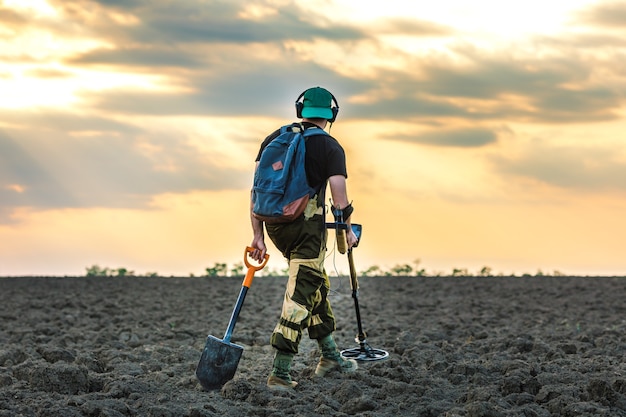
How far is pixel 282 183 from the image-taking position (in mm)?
6867

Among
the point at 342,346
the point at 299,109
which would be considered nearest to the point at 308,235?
the point at 299,109

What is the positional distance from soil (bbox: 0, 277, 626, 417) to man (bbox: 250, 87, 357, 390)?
0.41 m

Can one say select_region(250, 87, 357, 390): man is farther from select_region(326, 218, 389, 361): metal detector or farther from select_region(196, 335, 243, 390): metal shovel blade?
select_region(196, 335, 243, 390): metal shovel blade

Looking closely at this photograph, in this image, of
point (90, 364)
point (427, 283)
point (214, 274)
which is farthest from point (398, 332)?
point (214, 274)

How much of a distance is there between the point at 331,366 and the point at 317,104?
2.12m

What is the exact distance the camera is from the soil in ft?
21.6

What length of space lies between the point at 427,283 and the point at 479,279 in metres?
1.21

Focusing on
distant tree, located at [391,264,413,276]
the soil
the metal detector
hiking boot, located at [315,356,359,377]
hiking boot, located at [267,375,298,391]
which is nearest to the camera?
the soil

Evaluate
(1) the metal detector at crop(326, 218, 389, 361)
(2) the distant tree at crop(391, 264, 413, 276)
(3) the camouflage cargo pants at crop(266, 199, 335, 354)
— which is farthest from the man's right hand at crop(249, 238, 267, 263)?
(2) the distant tree at crop(391, 264, 413, 276)

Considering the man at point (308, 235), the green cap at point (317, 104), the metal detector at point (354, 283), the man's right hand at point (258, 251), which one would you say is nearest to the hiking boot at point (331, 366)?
the metal detector at point (354, 283)

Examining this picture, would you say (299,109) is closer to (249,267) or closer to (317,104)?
(317,104)

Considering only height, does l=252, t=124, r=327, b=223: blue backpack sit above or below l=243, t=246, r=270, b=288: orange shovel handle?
above

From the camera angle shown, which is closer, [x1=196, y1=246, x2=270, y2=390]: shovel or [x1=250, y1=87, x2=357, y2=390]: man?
[x1=250, y1=87, x2=357, y2=390]: man

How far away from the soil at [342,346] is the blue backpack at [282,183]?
49.9 inches
